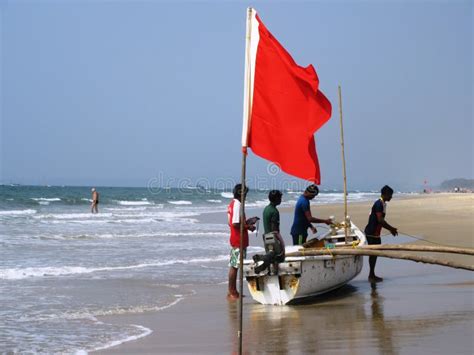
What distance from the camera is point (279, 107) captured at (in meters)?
→ 6.04

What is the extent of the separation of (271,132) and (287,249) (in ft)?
14.4

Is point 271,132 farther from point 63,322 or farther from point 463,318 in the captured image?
point 63,322

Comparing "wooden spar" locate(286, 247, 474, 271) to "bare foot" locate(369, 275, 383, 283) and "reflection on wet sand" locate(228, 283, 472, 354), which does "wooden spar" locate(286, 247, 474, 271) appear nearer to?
"reflection on wet sand" locate(228, 283, 472, 354)

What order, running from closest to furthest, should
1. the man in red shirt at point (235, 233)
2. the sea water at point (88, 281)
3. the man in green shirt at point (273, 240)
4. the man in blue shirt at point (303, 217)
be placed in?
1. the sea water at point (88, 281)
2. the man in green shirt at point (273, 240)
3. the man in red shirt at point (235, 233)
4. the man in blue shirt at point (303, 217)

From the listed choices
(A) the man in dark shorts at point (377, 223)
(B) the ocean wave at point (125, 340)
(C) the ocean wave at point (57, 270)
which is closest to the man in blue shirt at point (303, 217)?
(A) the man in dark shorts at point (377, 223)

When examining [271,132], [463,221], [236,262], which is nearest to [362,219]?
[463,221]

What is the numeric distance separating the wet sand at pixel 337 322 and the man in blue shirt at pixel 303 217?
1.14 metres

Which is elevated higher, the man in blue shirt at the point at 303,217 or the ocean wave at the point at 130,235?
the man in blue shirt at the point at 303,217

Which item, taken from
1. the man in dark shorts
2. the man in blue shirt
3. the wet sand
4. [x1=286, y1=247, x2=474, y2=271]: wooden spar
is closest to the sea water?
the wet sand

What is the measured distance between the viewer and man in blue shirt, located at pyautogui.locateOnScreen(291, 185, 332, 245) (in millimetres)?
10797

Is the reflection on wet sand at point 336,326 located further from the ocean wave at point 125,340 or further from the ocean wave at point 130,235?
the ocean wave at point 130,235

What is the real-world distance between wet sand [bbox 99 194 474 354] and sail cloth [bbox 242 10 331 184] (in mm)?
1727

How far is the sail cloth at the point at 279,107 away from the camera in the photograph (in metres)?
5.72

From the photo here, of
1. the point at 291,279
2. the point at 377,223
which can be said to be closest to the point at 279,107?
the point at 291,279
